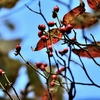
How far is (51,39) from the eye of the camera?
121cm

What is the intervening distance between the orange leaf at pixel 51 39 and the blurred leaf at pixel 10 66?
3.61 feet

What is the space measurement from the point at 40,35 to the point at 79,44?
0.15 meters

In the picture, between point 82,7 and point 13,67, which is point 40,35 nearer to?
point 82,7

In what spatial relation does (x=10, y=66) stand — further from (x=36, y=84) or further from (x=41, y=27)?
(x=41, y=27)

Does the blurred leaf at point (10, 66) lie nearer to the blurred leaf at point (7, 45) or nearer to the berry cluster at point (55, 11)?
the blurred leaf at point (7, 45)

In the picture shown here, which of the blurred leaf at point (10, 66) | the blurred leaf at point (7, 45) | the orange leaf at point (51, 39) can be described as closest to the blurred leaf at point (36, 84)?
the blurred leaf at point (10, 66)

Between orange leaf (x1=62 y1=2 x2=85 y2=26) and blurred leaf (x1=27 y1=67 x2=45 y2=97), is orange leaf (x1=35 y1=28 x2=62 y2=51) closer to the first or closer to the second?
orange leaf (x1=62 y1=2 x2=85 y2=26)

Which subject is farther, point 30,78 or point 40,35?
point 30,78

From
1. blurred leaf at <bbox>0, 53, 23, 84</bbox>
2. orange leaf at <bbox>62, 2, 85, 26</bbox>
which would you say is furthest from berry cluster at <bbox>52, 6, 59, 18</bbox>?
blurred leaf at <bbox>0, 53, 23, 84</bbox>

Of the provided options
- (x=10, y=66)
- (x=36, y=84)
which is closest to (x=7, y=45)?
(x=10, y=66)

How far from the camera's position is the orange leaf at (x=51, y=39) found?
1186 mm

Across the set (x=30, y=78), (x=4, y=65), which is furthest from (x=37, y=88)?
(x=4, y=65)

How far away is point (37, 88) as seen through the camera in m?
2.39

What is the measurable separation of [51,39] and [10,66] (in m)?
1.24
